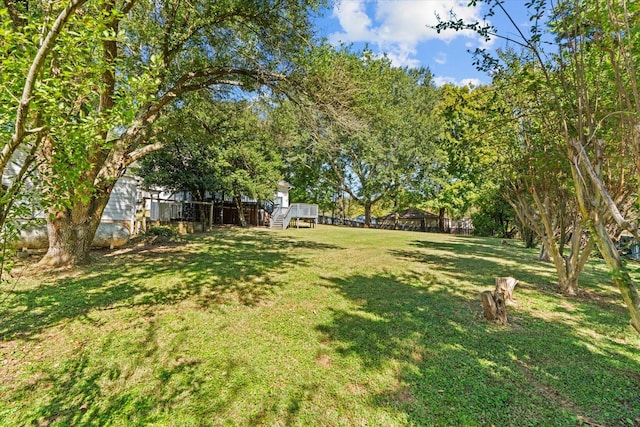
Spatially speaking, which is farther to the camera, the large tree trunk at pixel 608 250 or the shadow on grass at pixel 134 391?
the large tree trunk at pixel 608 250

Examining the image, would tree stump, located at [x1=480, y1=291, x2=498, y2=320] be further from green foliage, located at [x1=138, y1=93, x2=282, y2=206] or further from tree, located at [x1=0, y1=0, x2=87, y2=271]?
green foliage, located at [x1=138, y1=93, x2=282, y2=206]

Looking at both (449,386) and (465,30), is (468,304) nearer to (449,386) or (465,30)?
(449,386)

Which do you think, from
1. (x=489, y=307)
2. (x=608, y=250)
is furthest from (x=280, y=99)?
(x=608, y=250)

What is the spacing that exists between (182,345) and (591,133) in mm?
4692

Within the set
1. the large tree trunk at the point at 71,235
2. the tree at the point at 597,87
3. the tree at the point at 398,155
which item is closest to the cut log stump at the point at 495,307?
the tree at the point at 597,87

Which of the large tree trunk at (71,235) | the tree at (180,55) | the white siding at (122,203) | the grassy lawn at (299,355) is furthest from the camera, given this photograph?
the white siding at (122,203)

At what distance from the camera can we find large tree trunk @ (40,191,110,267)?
6242mm

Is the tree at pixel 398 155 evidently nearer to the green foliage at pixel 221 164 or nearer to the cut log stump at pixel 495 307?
the green foliage at pixel 221 164

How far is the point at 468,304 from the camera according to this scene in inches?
194

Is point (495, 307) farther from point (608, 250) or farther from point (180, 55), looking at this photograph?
point (180, 55)

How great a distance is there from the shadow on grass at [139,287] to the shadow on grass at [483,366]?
216cm

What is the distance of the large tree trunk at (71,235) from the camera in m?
6.24

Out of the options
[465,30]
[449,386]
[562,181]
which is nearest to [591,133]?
[465,30]

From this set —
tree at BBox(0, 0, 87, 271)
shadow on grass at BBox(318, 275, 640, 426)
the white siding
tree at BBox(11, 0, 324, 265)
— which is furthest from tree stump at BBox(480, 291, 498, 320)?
the white siding
